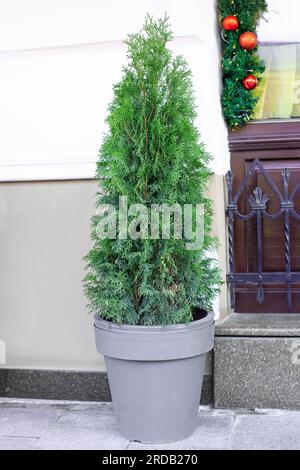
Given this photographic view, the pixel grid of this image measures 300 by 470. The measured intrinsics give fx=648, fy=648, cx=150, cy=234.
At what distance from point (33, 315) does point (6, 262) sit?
37 centimetres

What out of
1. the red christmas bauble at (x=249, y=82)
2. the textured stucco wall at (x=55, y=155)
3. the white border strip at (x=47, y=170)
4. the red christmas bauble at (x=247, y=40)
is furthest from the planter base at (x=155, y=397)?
the red christmas bauble at (x=247, y=40)

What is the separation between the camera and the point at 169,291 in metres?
3.16

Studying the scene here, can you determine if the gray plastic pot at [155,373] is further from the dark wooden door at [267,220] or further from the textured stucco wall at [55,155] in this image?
the dark wooden door at [267,220]

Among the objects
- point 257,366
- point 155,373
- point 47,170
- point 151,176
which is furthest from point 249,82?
point 155,373

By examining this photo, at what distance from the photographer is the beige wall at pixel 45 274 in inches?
156

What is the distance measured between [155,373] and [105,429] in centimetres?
56

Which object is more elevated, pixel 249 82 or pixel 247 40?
pixel 247 40

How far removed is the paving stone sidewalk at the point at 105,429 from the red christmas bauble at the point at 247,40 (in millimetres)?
2207

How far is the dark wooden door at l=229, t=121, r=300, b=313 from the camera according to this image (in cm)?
410

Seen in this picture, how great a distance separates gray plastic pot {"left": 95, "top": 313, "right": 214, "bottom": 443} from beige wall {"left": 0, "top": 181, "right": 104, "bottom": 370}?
28.7 inches

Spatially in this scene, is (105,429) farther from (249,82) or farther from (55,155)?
(249,82)

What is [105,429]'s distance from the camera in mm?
3457

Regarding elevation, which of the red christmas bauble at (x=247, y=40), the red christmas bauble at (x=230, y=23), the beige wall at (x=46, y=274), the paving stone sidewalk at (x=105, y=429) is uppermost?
the red christmas bauble at (x=230, y=23)

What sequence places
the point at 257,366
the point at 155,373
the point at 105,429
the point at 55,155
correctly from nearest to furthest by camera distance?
1. the point at 155,373
2. the point at 105,429
3. the point at 257,366
4. the point at 55,155
